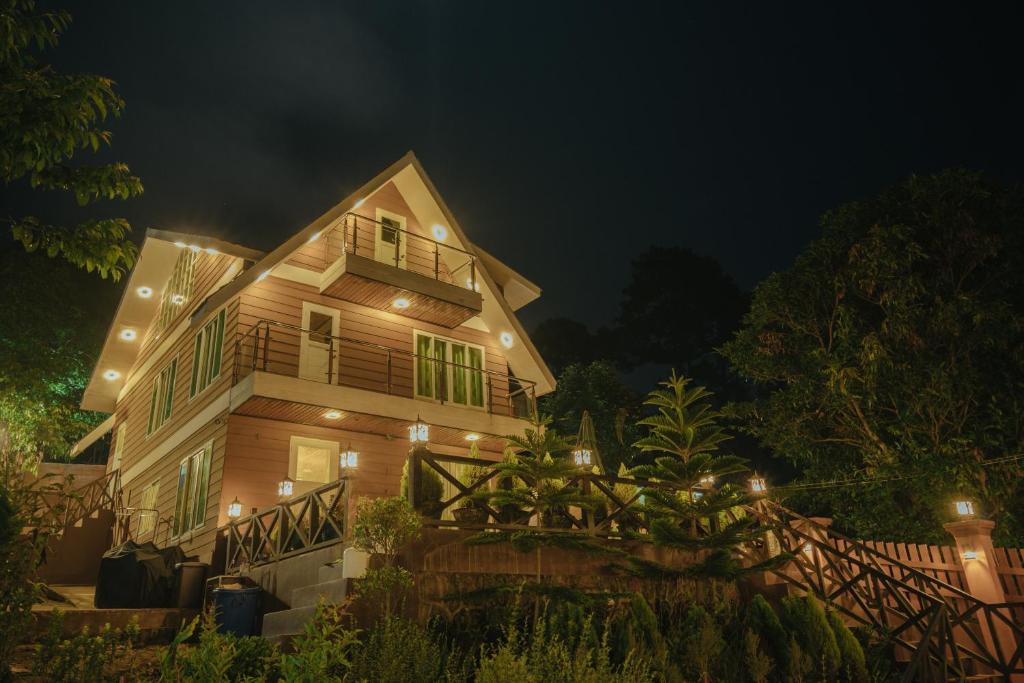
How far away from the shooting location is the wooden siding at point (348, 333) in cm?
1458

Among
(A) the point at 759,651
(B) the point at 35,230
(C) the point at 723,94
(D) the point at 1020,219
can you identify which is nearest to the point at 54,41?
(B) the point at 35,230

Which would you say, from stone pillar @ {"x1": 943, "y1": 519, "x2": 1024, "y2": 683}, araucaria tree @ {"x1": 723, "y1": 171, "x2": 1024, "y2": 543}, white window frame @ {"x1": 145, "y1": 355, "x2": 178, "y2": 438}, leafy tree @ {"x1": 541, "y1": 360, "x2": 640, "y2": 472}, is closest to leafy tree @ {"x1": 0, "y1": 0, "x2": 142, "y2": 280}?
white window frame @ {"x1": 145, "y1": 355, "x2": 178, "y2": 438}

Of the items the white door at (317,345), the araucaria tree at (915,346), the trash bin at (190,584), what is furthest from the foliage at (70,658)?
the araucaria tree at (915,346)

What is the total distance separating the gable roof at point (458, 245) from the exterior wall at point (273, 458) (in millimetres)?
2614

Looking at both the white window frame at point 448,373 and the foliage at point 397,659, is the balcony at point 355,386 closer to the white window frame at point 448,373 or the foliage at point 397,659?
the white window frame at point 448,373

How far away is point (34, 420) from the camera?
2541cm

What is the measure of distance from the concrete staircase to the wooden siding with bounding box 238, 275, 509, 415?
5.92 metres

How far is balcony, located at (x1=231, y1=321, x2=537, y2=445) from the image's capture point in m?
13.5

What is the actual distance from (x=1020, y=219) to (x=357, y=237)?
1443 cm

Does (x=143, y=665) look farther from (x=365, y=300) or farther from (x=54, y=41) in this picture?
(x=365, y=300)

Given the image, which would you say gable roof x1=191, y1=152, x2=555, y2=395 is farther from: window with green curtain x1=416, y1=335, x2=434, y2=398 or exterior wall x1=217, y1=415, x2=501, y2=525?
exterior wall x1=217, y1=415, x2=501, y2=525

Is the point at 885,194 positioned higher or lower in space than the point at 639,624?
higher

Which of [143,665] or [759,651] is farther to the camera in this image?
[759,651]

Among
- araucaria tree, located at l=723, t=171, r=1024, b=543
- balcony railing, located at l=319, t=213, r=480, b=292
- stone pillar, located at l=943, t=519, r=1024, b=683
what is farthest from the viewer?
balcony railing, located at l=319, t=213, r=480, b=292
